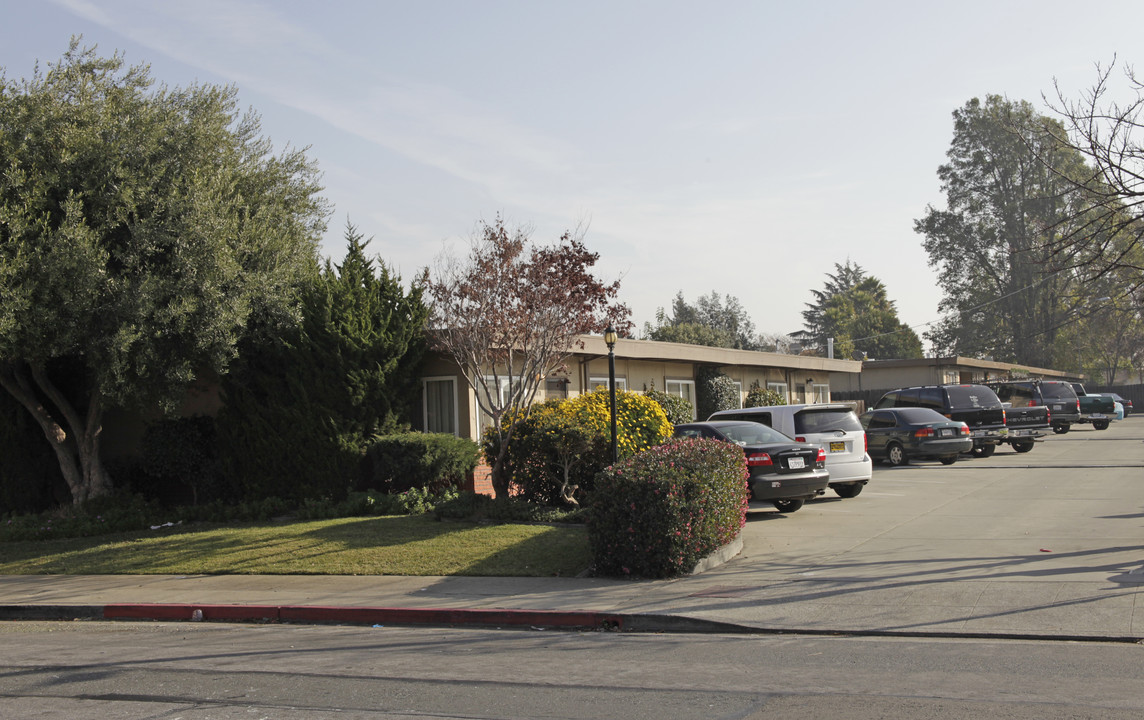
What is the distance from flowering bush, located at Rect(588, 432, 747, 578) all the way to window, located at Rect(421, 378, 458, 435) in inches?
317

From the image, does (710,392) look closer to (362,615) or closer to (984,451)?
(984,451)

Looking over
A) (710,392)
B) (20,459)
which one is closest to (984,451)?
(710,392)

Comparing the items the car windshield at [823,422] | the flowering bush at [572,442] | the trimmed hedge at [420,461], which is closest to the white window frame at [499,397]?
the trimmed hedge at [420,461]

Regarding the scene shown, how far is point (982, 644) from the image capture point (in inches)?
294

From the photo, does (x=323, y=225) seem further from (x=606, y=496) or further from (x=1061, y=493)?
(x=1061, y=493)

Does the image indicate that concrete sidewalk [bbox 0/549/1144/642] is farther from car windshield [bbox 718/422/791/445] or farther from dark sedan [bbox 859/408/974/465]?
dark sedan [bbox 859/408/974/465]

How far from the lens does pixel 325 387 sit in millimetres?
17000

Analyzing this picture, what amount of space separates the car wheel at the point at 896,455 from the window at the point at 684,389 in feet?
16.6

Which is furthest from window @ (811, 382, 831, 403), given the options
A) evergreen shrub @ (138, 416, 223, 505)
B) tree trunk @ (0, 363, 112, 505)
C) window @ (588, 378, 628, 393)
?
tree trunk @ (0, 363, 112, 505)

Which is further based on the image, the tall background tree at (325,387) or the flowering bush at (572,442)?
the tall background tree at (325,387)

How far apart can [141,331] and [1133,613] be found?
13.4 meters

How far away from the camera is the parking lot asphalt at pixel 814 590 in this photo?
8391 millimetres

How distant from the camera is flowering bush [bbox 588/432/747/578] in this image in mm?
10406

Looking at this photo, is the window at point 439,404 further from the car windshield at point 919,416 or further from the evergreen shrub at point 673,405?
the car windshield at point 919,416
